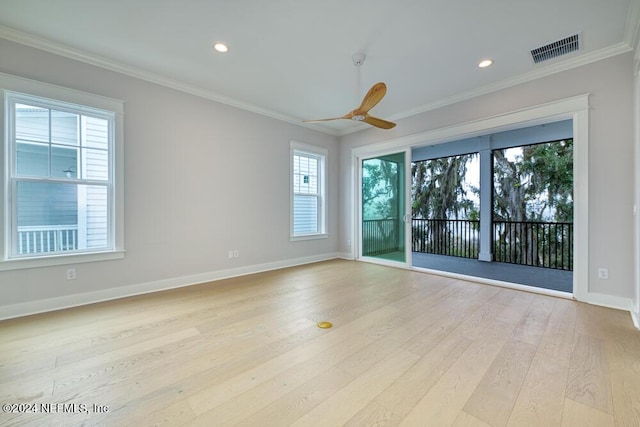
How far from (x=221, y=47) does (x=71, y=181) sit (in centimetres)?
224

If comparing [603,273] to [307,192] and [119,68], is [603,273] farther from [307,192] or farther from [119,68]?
[119,68]

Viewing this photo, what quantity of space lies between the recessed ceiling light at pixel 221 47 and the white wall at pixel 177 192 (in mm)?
1157

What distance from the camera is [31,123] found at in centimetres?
276

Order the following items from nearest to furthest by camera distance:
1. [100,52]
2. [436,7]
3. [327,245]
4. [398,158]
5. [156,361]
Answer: [156,361] < [436,7] < [100,52] < [398,158] < [327,245]

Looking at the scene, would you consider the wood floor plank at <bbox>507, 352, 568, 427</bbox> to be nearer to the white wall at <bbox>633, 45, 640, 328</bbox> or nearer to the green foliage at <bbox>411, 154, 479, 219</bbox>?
the white wall at <bbox>633, 45, 640, 328</bbox>

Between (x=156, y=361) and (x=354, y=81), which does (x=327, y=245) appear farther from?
(x=156, y=361)

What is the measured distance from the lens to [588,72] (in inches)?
119

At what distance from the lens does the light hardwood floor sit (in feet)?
4.56

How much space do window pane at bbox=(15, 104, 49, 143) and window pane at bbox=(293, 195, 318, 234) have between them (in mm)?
3449

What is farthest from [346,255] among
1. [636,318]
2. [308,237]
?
[636,318]

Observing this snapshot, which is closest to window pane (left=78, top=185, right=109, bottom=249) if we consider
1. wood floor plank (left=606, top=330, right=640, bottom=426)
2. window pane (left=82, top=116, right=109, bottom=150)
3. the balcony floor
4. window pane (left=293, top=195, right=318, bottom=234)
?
window pane (left=82, top=116, right=109, bottom=150)

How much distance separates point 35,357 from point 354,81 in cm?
418

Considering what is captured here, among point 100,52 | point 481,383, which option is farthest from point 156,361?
point 100,52

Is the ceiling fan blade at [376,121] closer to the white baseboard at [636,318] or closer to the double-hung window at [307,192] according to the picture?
the double-hung window at [307,192]
